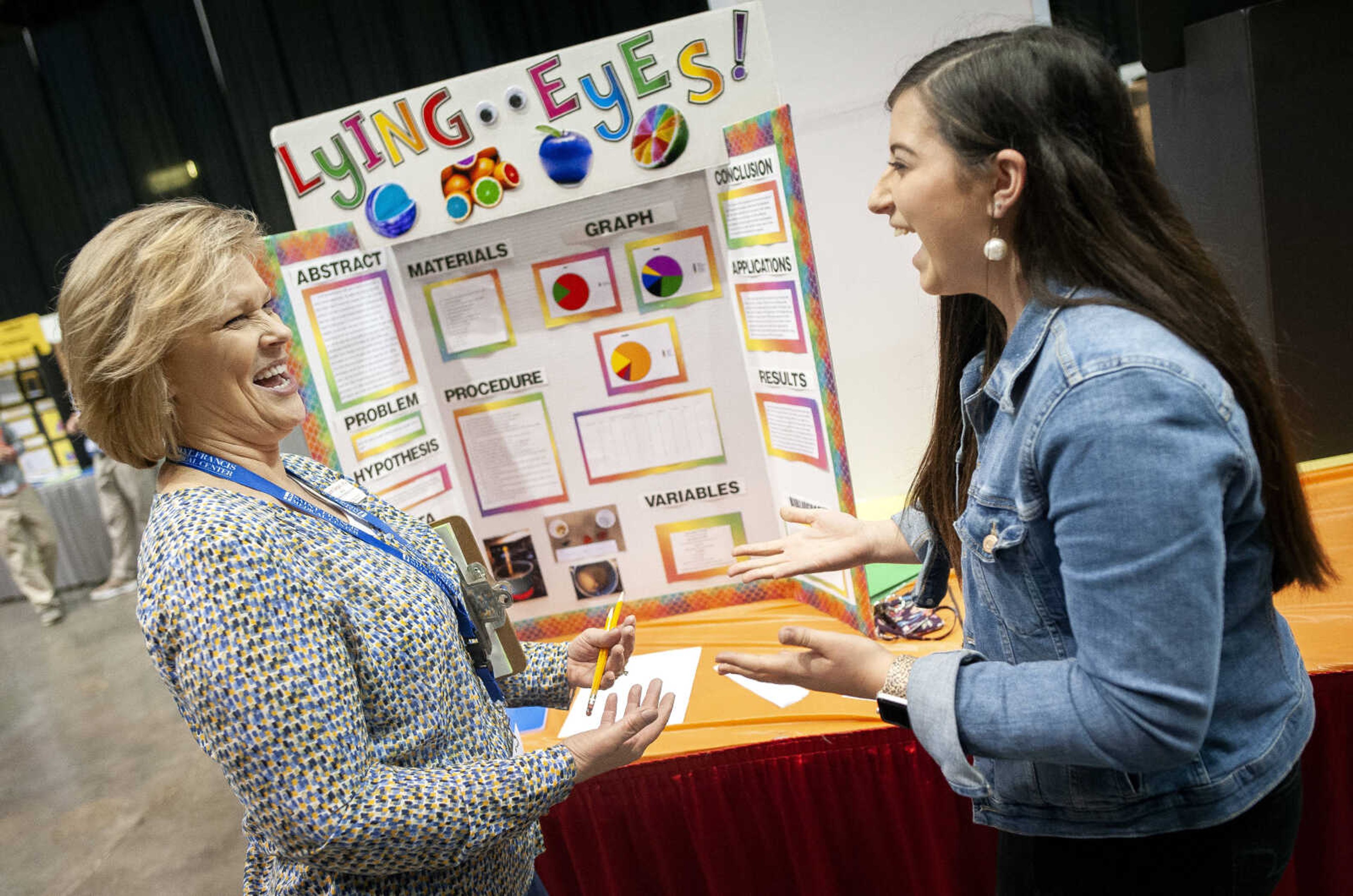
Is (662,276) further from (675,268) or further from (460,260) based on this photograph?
(460,260)

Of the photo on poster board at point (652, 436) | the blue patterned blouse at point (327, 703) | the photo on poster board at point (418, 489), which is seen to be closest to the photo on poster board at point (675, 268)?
the photo on poster board at point (652, 436)

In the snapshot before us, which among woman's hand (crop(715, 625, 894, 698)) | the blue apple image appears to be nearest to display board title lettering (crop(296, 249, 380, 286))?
the blue apple image

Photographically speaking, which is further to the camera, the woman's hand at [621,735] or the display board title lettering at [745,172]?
the display board title lettering at [745,172]

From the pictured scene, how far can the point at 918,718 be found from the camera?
96cm

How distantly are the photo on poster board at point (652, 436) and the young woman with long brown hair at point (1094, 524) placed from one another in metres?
1.47

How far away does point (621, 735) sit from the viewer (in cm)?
124

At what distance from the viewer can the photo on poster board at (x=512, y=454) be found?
2604 millimetres

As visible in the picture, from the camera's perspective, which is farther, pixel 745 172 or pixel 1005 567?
pixel 745 172

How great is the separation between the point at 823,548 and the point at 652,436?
1160 millimetres

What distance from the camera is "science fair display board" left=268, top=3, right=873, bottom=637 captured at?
226 centimetres

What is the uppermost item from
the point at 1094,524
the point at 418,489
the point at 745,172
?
the point at 745,172

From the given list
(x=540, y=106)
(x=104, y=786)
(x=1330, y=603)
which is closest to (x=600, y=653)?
(x=540, y=106)

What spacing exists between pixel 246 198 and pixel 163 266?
→ 6.04m

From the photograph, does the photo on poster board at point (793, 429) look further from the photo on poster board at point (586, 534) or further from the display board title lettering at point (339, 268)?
the display board title lettering at point (339, 268)
